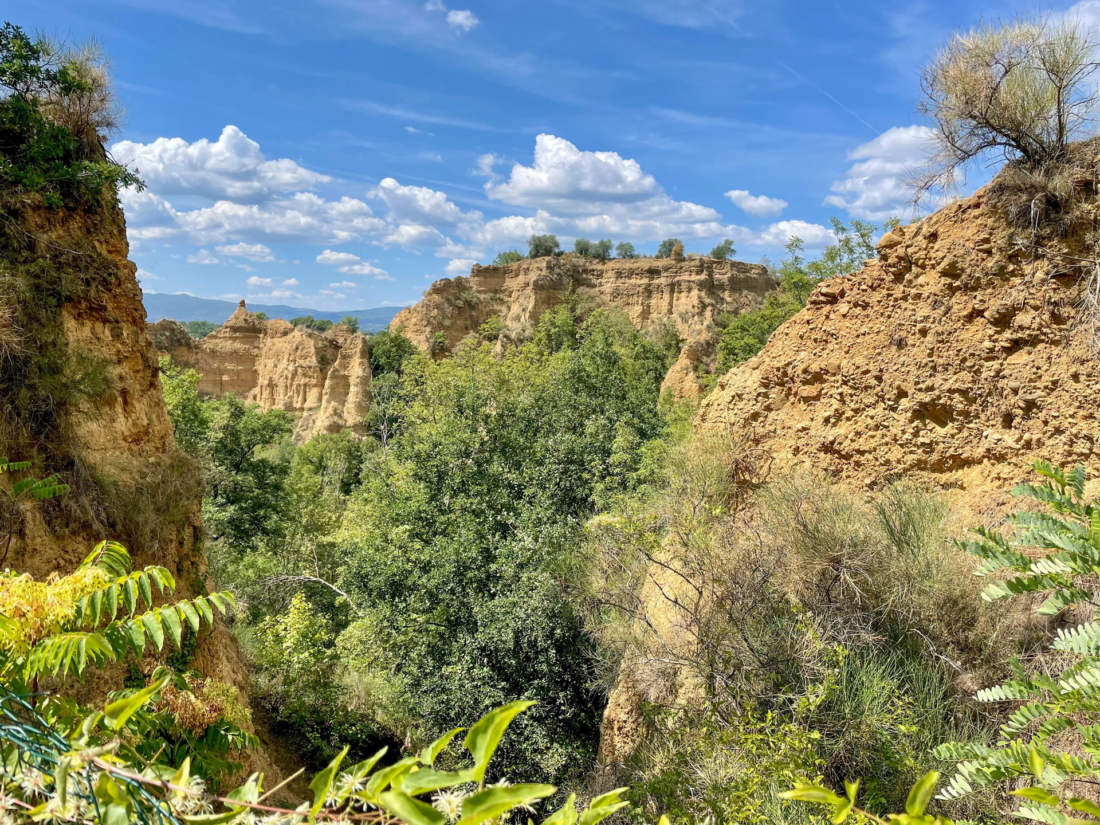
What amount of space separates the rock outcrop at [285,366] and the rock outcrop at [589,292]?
652 cm

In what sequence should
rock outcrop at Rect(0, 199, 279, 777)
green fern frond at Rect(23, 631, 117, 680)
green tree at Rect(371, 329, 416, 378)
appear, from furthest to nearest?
green tree at Rect(371, 329, 416, 378) → rock outcrop at Rect(0, 199, 279, 777) → green fern frond at Rect(23, 631, 117, 680)

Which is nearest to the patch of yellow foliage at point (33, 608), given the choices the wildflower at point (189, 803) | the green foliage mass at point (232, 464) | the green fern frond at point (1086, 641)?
the wildflower at point (189, 803)

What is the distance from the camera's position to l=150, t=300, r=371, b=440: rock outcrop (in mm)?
32250

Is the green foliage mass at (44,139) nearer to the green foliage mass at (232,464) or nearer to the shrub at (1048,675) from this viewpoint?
the shrub at (1048,675)

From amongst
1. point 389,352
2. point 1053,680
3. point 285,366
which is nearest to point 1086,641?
point 1053,680

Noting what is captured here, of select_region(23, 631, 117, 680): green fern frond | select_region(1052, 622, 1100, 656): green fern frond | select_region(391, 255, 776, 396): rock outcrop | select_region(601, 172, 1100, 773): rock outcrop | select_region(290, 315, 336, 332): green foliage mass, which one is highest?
select_region(391, 255, 776, 396): rock outcrop

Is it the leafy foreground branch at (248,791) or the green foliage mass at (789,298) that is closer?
the leafy foreground branch at (248,791)

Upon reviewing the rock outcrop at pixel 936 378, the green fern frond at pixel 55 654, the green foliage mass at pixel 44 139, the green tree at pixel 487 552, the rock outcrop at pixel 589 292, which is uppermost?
the rock outcrop at pixel 589 292

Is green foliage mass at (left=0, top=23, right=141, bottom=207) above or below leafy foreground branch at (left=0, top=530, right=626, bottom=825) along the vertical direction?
above

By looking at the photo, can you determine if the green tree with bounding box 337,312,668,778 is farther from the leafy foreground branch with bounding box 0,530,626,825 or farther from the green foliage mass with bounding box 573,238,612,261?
the green foliage mass with bounding box 573,238,612,261

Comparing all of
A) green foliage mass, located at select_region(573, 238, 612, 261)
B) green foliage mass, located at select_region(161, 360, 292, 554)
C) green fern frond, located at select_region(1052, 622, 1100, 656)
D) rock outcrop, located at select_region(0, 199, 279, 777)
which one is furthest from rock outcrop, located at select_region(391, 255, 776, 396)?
green fern frond, located at select_region(1052, 622, 1100, 656)

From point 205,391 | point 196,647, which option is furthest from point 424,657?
point 205,391

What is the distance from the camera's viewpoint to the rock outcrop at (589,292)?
41500 mm

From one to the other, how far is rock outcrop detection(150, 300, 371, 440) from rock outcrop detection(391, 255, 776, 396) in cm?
652
